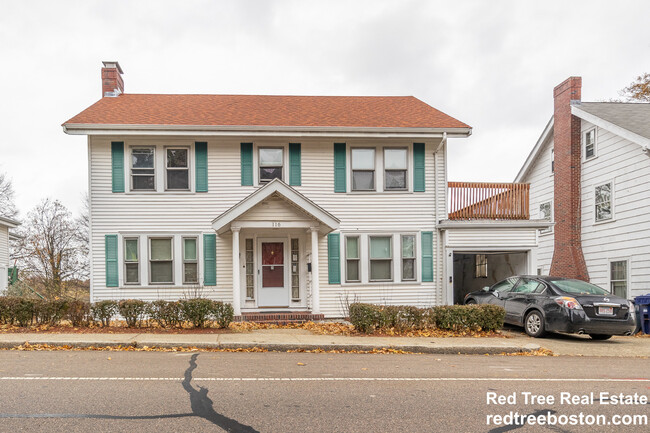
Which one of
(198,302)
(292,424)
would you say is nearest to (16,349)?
(198,302)

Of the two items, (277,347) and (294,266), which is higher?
(294,266)

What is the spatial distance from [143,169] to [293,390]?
11.0 meters

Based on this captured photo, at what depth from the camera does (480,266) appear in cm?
2033

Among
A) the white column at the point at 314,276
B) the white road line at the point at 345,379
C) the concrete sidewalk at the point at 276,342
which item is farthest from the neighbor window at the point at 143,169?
the white road line at the point at 345,379

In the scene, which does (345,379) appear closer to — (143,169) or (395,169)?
(395,169)

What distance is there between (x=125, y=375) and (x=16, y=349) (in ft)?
12.4

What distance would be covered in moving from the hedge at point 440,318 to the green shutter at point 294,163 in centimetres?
530

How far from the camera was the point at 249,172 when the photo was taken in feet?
51.9

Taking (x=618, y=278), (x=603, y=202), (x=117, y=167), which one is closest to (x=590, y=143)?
(x=603, y=202)

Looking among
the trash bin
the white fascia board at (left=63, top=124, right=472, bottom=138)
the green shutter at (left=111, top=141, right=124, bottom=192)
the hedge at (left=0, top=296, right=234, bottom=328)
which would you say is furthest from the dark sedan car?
the green shutter at (left=111, top=141, right=124, bottom=192)

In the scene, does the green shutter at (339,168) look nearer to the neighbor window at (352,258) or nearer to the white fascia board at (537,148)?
the neighbor window at (352,258)

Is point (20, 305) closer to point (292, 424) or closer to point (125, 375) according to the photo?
point (125, 375)

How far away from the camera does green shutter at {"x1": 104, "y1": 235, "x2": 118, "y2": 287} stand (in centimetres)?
1523

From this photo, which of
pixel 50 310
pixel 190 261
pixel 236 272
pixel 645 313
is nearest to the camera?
pixel 50 310
